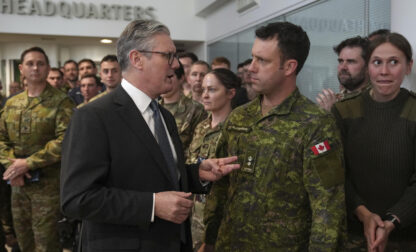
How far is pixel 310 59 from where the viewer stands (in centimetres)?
457

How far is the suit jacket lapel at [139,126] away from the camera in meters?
1.37

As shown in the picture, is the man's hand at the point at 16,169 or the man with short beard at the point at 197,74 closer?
the man's hand at the point at 16,169

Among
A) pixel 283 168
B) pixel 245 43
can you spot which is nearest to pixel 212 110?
pixel 283 168

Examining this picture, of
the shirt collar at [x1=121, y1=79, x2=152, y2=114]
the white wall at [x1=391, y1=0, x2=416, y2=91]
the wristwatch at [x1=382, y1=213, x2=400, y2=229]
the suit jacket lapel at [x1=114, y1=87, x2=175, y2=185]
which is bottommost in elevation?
the wristwatch at [x1=382, y1=213, x2=400, y2=229]

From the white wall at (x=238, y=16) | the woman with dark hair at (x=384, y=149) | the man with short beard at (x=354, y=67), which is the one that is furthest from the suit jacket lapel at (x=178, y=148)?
the white wall at (x=238, y=16)

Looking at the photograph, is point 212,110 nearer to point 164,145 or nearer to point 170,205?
point 164,145

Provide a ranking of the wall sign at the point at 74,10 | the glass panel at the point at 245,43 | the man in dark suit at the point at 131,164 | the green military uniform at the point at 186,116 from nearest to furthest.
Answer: the man in dark suit at the point at 131,164, the green military uniform at the point at 186,116, the glass panel at the point at 245,43, the wall sign at the point at 74,10

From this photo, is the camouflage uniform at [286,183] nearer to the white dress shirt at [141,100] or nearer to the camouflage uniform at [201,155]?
the white dress shirt at [141,100]

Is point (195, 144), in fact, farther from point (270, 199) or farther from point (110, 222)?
point (110, 222)

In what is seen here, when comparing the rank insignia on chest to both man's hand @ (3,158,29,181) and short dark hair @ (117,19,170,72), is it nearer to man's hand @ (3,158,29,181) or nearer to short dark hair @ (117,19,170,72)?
short dark hair @ (117,19,170,72)

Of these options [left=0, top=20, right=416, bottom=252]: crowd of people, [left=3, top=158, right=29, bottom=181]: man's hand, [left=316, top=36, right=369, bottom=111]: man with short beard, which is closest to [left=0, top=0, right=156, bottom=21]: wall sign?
[left=3, top=158, right=29, bottom=181]: man's hand

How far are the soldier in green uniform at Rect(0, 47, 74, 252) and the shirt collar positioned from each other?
1.88 meters

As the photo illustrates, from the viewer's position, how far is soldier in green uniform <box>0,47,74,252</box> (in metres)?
3.11

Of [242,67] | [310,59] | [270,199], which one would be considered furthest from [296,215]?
[242,67]
